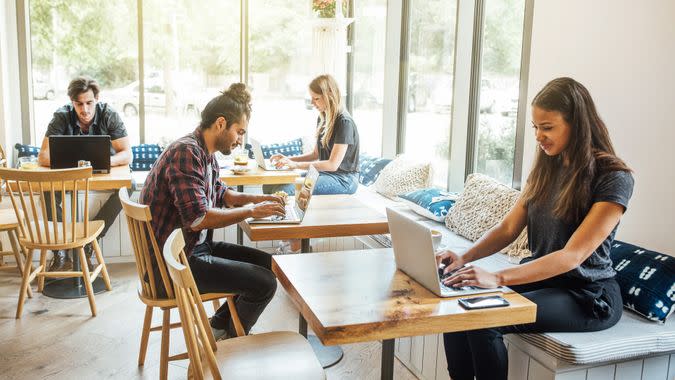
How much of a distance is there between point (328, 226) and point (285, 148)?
3.31 m

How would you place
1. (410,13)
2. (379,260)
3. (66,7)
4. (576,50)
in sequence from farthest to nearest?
(66,7), (410,13), (576,50), (379,260)

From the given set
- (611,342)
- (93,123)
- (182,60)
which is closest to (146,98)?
(182,60)

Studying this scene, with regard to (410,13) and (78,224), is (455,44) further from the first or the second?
(78,224)

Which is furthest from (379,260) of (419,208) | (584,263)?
(419,208)

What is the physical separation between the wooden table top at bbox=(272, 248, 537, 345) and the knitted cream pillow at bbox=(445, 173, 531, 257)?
1301 mm

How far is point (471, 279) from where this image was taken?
6.34 feet

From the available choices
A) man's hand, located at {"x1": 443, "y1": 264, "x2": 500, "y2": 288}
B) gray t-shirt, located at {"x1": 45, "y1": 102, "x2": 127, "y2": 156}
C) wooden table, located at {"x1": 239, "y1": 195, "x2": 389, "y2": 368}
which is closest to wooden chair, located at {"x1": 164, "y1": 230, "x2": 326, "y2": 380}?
man's hand, located at {"x1": 443, "y1": 264, "x2": 500, "y2": 288}

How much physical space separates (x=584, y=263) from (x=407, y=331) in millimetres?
811

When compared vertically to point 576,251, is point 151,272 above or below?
below

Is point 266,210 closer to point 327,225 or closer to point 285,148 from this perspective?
point 327,225

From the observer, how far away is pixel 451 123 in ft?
13.7

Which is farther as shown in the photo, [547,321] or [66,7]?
[66,7]

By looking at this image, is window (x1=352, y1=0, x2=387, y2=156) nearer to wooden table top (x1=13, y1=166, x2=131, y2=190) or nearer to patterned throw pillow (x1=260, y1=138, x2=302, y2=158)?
patterned throw pillow (x1=260, y1=138, x2=302, y2=158)

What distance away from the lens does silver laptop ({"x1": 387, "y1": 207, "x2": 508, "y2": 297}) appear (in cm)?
185
